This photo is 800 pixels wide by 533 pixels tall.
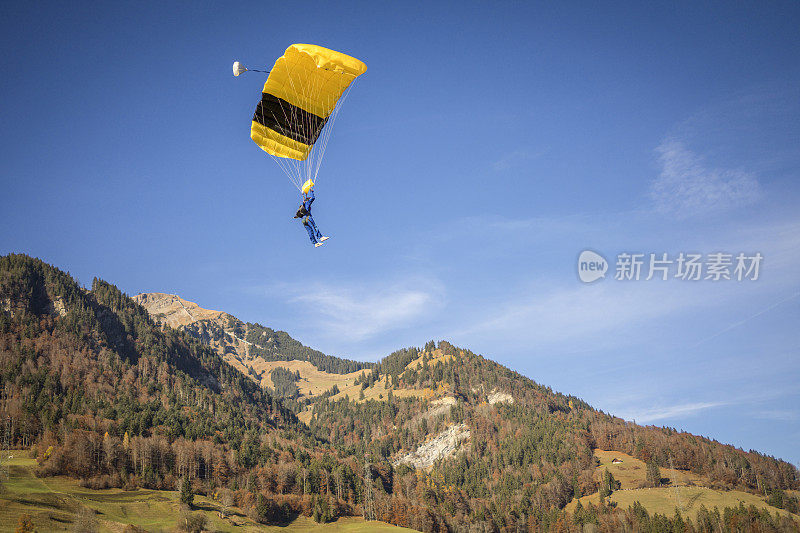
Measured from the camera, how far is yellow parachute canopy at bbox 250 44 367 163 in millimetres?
43031

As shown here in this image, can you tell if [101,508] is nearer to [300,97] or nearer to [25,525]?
[25,525]

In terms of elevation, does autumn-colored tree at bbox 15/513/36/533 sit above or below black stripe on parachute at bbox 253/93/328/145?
below

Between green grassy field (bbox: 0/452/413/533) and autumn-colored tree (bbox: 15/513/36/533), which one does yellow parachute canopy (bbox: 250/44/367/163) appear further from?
green grassy field (bbox: 0/452/413/533)

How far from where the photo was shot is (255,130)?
4994 cm

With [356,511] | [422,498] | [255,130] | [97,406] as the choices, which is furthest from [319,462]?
[255,130]

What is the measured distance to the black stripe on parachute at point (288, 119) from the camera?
4784cm

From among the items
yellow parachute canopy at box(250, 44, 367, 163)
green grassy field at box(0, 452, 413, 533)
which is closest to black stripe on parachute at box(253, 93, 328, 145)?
yellow parachute canopy at box(250, 44, 367, 163)

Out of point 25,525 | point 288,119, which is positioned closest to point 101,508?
point 25,525

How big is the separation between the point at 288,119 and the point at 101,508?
96768 millimetres

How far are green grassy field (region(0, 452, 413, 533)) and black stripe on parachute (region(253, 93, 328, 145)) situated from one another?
7292cm

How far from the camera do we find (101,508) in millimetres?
102938

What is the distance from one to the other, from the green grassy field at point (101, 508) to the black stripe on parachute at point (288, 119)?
7292cm

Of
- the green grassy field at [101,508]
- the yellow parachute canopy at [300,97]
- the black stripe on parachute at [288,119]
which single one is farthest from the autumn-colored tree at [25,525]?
the black stripe on parachute at [288,119]

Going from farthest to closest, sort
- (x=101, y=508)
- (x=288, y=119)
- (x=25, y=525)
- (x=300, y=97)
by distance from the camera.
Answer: (x=101, y=508) < (x=25, y=525) < (x=288, y=119) < (x=300, y=97)
